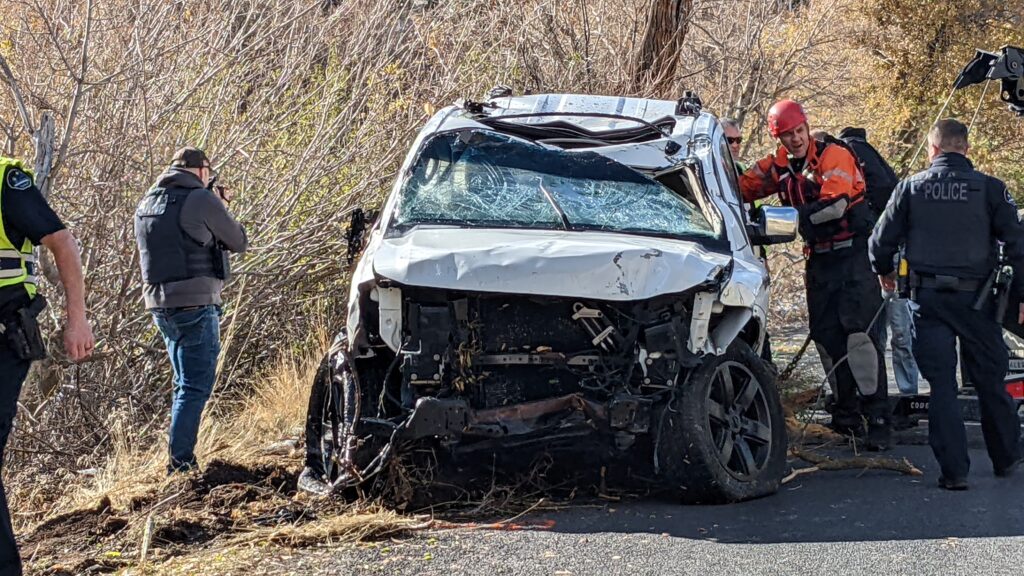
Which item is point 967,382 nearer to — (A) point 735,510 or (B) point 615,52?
(A) point 735,510

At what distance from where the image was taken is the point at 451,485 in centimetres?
636

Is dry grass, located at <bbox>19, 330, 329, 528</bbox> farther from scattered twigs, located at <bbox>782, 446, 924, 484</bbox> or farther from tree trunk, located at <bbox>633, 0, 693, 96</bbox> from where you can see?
tree trunk, located at <bbox>633, 0, 693, 96</bbox>

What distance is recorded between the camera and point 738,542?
5629 mm

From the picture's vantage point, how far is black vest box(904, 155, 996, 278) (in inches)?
274

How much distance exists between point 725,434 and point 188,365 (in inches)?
110

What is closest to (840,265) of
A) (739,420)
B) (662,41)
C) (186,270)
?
(739,420)

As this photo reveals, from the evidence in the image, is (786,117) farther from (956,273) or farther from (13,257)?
(13,257)

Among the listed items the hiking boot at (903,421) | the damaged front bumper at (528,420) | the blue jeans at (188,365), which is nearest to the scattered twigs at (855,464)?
the hiking boot at (903,421)

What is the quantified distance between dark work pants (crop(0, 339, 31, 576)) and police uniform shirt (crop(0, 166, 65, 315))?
0.62 feet

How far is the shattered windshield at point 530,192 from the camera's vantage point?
6.78 metres

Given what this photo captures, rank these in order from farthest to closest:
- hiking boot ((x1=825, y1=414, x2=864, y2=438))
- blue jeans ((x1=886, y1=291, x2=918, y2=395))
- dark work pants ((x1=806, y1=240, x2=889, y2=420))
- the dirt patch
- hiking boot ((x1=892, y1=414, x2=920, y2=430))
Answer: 1. blue jeans ((x1=886, y1=291, x2=918, y2=395))
2. hiking boot ((x1=892, y1=414, x2=920, y2=430))
3. hiking boot ((x1=825, y1=414, x2=864, y2=438))
4. dark work pants ((x1=806, y1=240, x2=889, y2=420))
5. the dirt patch

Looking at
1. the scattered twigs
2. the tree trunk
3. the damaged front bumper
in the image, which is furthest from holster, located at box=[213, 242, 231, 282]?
the tree trunk

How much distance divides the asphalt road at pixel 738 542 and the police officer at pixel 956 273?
458mm

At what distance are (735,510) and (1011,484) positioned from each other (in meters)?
1.69
